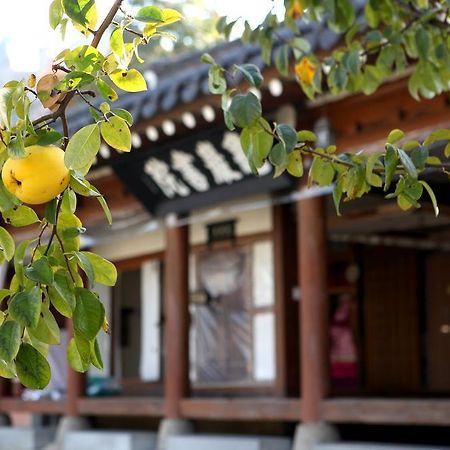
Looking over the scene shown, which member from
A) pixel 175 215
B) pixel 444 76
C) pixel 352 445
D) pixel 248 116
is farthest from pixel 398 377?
pixel 248 116

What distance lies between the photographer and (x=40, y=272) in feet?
5.62

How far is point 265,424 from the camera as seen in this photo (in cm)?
873

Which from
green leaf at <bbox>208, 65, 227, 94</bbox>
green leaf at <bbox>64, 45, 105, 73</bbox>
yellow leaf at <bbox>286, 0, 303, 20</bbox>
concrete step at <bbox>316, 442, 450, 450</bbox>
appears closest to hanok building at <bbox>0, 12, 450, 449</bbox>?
concrete step at <bbox>316, 442, 450, 450</bbox>

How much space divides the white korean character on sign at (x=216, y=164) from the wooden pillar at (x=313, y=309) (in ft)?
3.88

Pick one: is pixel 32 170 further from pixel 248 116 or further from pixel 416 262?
pixel 416 262

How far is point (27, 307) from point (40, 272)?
0.07m

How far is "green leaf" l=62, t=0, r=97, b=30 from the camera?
6.37 feet

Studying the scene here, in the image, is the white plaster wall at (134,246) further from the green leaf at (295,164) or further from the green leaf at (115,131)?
the green leaf at (115,131)

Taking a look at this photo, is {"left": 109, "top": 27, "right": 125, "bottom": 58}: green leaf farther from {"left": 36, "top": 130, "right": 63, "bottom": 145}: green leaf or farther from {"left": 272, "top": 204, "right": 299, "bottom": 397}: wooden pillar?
{"left": 272, "top": 204, "right": 299, "bottom": 397}: wooden pillar

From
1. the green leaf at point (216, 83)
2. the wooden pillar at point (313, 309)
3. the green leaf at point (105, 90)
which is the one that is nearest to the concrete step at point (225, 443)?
the wooden pillar at point (313, 309)

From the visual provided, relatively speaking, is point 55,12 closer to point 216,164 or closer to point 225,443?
point 216,164

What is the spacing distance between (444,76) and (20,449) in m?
8.28

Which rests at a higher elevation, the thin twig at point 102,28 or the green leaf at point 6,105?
the thin twig at point 102,28

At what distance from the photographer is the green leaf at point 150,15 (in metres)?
1.99
